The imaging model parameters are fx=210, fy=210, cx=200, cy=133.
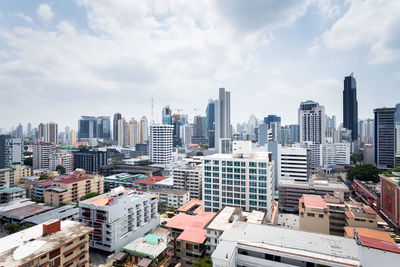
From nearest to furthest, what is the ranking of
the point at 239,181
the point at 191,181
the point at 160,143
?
1. the point at 239,181
2. the point at 191,181
3. the point at 160,143

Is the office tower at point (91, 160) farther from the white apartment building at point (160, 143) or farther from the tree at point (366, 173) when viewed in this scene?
the tree at point (366, 173)

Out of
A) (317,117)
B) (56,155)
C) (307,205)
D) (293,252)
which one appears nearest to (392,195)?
(307,205)

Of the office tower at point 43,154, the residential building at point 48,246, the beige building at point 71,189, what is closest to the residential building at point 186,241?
the residential building at point 48,246

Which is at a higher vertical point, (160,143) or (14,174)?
(160,143)

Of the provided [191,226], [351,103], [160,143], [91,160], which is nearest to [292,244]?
[191,226]

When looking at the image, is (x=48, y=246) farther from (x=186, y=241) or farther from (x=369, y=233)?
(x=369, y=233)

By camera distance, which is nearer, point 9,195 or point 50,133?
point 9,195

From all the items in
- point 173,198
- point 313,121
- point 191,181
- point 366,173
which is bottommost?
point 173,198

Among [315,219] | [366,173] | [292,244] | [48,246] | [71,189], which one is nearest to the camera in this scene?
[292,244]
